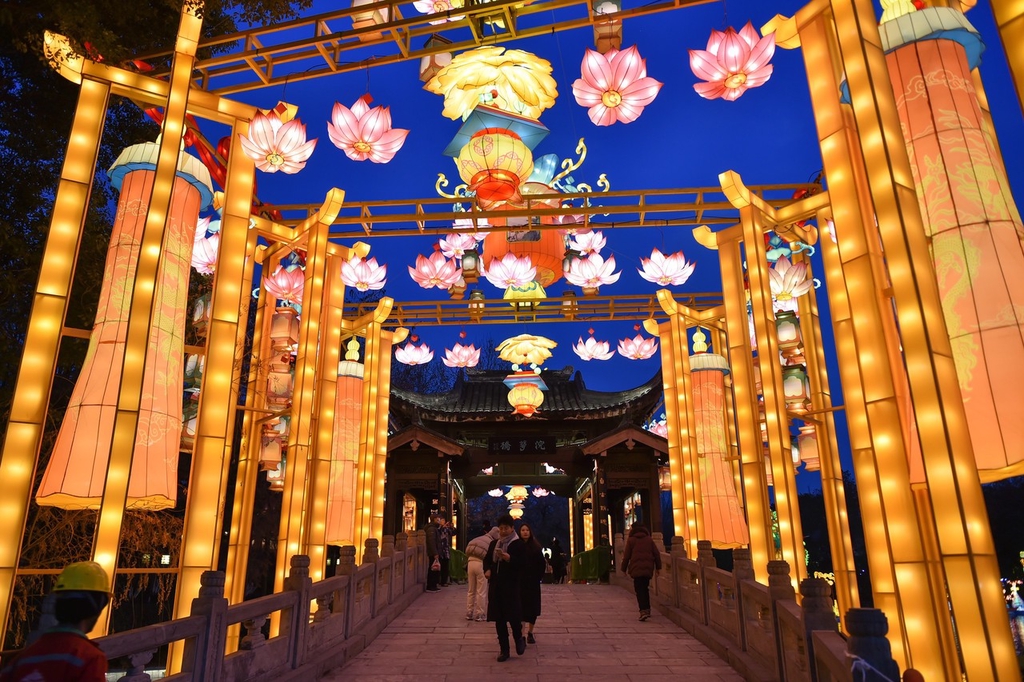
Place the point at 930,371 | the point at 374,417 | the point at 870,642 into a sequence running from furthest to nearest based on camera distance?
1. the point at 374,417
2. the point at 930,371
3. the point at 870,642

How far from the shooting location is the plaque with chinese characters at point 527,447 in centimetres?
2070

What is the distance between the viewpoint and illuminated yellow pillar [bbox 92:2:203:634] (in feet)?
15.6

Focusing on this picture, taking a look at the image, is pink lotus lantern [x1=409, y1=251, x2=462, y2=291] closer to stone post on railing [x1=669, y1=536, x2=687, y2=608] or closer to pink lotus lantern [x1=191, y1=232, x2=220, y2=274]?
pink lotus lantern [x1=191, y1=232, x2=220, y2=274]

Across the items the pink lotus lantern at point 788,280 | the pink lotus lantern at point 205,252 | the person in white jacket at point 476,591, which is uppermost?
the pink lotus lantern at point 205,252

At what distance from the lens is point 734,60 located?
6.78 meters

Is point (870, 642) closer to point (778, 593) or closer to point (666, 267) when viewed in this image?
point (778, 593)

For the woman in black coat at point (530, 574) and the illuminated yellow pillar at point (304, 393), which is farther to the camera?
the illuminated yellow pillar at point (304, 393)

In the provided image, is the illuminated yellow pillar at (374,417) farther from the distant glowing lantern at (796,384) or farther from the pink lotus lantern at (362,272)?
the distant glowing lantern at (796,384)

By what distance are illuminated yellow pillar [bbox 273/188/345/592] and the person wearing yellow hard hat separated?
203 inches

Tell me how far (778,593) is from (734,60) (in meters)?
5.13

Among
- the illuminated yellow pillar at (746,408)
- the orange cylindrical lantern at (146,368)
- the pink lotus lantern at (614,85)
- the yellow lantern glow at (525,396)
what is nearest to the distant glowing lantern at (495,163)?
the pink lotus lantern at (614,85)

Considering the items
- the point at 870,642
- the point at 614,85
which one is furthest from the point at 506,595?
the point at 614,85

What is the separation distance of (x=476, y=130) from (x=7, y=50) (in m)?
5.85

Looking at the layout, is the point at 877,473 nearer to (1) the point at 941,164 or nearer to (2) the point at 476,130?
(1) the point at 941,164
